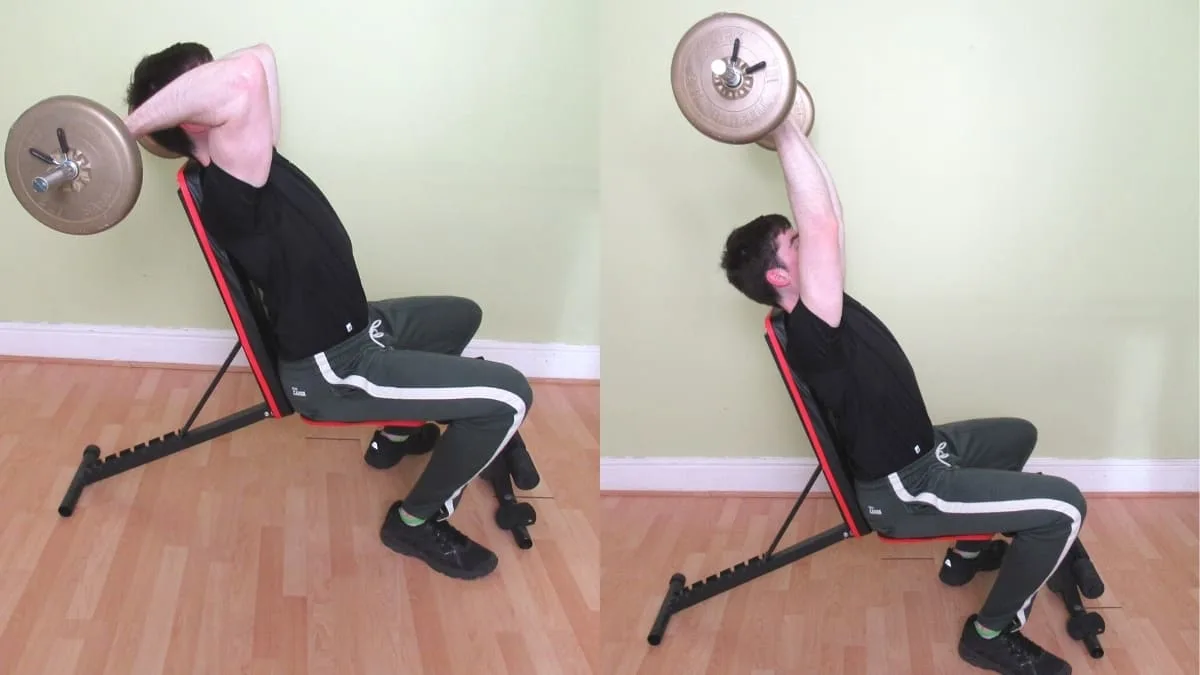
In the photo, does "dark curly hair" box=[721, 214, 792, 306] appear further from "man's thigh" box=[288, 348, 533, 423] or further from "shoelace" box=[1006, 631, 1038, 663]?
"shoelace" box=[1006, 631, 1038, 663]

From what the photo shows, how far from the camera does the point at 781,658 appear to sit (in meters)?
1.94

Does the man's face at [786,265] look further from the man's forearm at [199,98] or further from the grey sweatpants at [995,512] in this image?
the man's forearm at [199,98]

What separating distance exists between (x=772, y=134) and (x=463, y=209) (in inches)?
40.2

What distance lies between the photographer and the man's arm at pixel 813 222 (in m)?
1.63

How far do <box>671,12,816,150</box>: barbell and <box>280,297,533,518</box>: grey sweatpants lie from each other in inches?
26.3

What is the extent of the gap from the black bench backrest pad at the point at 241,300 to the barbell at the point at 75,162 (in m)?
0.13

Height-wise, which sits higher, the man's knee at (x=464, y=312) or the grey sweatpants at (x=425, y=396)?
the man's knee at (x=464, y=312)

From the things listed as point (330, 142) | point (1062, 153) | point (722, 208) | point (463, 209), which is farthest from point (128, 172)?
point (1062, 153)

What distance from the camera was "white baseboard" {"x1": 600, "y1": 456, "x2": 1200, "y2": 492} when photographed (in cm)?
238

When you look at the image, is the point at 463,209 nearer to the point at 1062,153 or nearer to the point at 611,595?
the point at 611,595

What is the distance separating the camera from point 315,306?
6.21 feet

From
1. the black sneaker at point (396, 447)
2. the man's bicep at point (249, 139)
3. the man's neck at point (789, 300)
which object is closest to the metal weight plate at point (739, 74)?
the man's neck at point (789, 300)

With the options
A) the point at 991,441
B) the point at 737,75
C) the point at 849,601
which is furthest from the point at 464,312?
the point at 991,441

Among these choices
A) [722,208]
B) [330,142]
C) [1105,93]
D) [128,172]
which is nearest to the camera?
[128,172]
